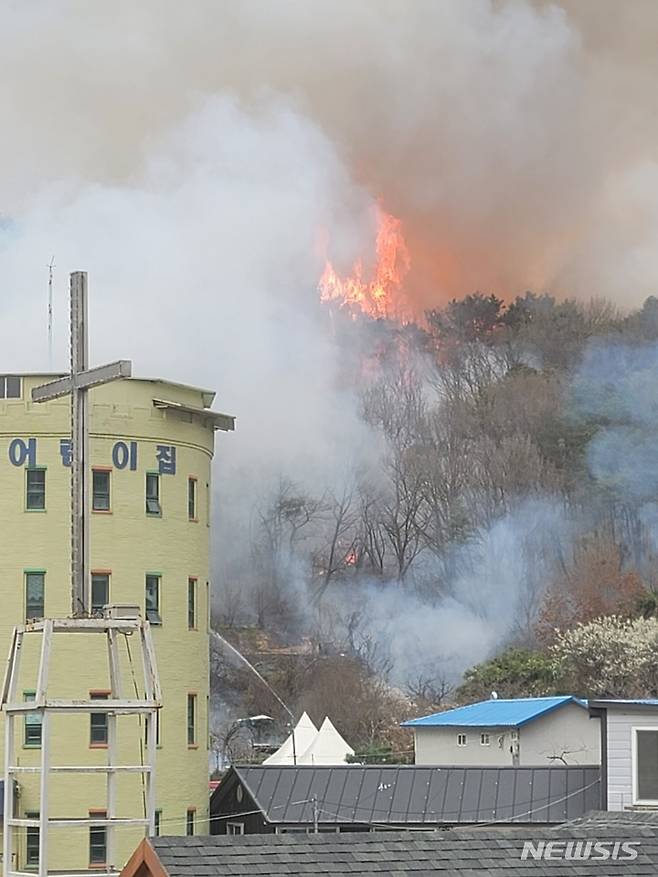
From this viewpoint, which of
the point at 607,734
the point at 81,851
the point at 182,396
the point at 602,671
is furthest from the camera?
the point at 602,671

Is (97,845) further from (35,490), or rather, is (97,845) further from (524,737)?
(524,737)

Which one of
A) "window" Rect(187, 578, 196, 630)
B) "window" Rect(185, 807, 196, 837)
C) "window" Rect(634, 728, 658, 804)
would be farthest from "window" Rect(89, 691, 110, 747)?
"window" Rect(634, 728, 658, 804)

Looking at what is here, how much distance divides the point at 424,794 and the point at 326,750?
82.6 ft

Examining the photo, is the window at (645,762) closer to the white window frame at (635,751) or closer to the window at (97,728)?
the white window frame at (635,751)

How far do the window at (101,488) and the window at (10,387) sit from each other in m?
3.13

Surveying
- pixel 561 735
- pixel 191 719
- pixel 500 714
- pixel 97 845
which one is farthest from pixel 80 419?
pixel 500 714

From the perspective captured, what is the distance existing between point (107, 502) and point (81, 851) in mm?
9726

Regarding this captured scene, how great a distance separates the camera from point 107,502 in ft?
183

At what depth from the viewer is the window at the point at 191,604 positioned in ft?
189

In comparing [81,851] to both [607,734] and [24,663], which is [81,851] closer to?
[24,663]

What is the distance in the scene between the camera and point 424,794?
159 feet

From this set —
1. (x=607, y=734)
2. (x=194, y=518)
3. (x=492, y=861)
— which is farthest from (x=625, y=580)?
(x=492, y=861)

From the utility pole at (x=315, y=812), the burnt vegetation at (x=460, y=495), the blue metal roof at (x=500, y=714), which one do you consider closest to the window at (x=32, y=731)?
the utility pole at (x=315, y=812)

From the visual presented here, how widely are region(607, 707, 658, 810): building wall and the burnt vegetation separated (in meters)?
58.9
